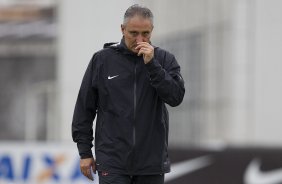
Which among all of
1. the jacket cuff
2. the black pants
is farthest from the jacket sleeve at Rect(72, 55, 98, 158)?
the black pants

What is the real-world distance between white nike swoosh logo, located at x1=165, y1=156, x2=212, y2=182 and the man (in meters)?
6.14

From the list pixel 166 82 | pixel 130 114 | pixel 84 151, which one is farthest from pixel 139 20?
pixel 84 151

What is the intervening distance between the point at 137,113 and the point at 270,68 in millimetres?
12996

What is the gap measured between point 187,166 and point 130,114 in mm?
6377

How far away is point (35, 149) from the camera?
40.4ft

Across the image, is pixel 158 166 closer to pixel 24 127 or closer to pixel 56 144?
pixel 56 144

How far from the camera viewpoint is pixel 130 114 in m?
5.55

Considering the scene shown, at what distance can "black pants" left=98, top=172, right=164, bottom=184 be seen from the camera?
18.2 feet

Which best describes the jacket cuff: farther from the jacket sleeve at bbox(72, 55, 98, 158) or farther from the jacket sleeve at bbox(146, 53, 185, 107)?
the jacket sleeve at bbox(146, 53, 185, 107)

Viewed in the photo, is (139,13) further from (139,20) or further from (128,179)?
(128,179)

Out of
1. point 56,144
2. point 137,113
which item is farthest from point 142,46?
point 56,144

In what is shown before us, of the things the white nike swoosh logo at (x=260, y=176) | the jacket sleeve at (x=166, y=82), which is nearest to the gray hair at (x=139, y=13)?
the jacket sleeve at (x=166, y=82)

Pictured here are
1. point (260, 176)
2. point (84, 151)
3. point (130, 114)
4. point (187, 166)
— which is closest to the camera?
point (130, 114)

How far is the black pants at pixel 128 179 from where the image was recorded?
5.54m
